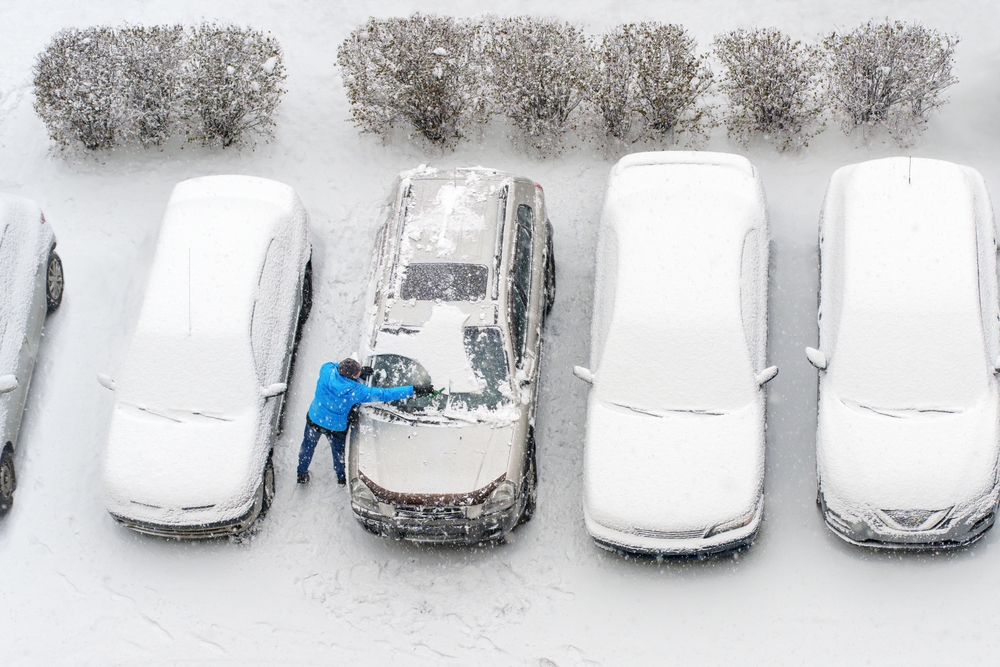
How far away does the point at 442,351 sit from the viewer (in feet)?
30.9

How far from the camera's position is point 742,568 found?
943 cm

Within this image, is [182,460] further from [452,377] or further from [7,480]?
[452,377]

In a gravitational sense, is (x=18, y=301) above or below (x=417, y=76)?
below

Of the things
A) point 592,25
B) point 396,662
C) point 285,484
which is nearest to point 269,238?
point 285,484

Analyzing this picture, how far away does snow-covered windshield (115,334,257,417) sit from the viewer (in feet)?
31.8

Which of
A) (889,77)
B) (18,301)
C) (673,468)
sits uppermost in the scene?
(889,77)

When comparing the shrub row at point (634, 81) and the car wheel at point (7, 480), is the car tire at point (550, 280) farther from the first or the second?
the car wheel at point (7, 480)

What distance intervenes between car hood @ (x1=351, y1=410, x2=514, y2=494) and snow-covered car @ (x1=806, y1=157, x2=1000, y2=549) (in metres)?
2.72

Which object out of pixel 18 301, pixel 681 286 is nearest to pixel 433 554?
pixel 681 286

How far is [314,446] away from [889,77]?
6.84 metres

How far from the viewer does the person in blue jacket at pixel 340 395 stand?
359 inches

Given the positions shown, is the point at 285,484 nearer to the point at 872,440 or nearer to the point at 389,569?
the point at 389,569

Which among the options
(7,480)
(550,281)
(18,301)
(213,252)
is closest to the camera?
(7,480)

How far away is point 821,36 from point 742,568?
6384mm
